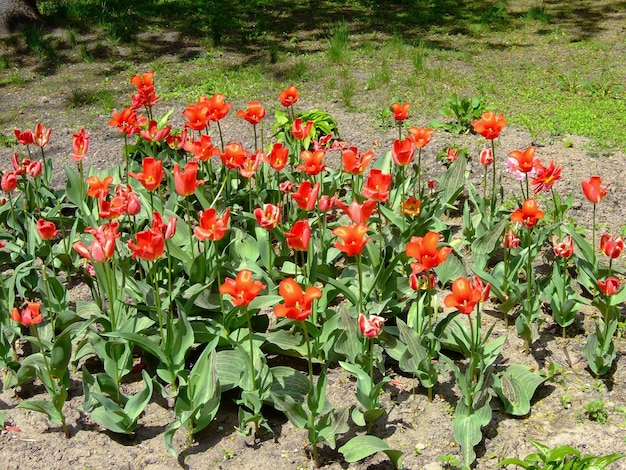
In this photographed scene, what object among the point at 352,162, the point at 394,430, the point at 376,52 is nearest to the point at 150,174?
the point at 352,162

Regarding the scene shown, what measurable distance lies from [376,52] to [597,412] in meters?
5.61

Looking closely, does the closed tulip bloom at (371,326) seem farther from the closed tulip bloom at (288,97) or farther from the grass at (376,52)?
the grass at (376,52)

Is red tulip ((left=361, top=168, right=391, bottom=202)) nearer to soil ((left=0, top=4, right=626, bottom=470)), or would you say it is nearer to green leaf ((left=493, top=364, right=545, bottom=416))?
soil ((left=0, top=4, right=626, bottom=470))

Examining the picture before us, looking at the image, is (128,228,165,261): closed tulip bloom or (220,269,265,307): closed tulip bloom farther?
(128,228,165,261): closed tulip bloom

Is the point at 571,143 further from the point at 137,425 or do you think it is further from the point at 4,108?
the point at 4,108

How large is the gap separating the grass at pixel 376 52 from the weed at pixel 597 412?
2959mm

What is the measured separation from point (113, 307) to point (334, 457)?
1.28 meters

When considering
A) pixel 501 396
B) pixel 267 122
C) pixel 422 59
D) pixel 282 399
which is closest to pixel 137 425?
pixel 282 399

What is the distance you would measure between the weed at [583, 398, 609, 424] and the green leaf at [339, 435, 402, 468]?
849 mm

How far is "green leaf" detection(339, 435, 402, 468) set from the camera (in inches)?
126

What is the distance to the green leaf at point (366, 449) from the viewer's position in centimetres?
320

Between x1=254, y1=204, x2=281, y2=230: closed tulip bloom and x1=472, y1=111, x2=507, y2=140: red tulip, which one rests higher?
x1=472, y1=111, x2=507, y2=140: red tulip

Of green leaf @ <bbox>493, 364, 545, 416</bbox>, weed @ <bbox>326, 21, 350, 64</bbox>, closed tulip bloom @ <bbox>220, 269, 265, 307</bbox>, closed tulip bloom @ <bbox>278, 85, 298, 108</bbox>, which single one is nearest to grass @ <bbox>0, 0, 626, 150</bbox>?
weed @ <bbox>326, 21, 350, 64</bbox>

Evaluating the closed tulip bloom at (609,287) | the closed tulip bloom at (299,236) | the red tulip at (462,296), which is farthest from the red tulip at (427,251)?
the closed tulip bloom at (609,287)
